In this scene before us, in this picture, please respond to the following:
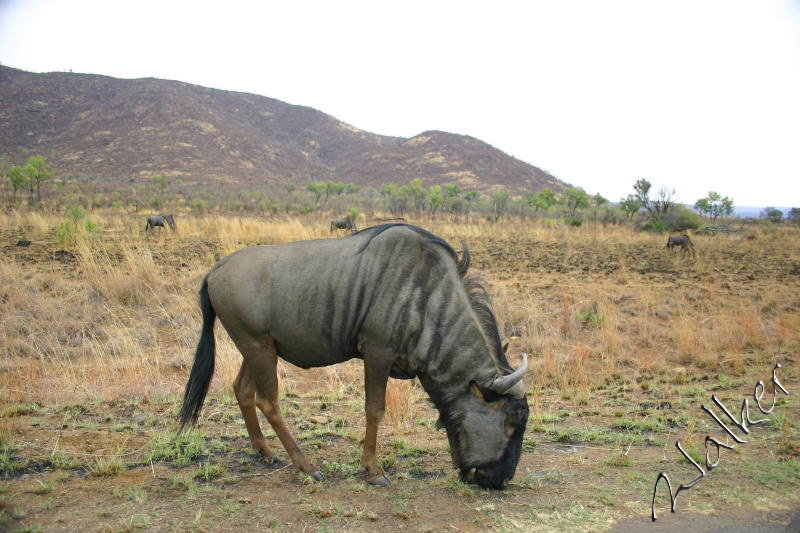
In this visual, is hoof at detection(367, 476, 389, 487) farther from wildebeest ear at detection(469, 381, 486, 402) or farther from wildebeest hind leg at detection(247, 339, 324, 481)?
wildebeest ear at detection(469, 381, 486, 402)

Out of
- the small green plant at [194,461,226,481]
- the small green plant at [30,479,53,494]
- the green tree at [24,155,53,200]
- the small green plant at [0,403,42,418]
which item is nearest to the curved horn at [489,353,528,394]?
the small green plant at [194,461,226,481]

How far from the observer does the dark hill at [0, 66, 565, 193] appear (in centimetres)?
6188


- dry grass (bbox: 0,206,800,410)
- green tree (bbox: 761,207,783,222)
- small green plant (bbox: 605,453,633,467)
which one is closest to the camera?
small green plant (bbox: 605,453,633,467)

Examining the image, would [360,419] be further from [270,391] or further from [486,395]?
[486,395]

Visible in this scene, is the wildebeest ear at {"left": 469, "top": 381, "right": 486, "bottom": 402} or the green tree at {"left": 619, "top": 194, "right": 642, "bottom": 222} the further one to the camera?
the green tree at {"left": 619, "top": 194, "right": 642, "bottom": 222}

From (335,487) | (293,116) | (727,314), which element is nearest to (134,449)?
(335,487)

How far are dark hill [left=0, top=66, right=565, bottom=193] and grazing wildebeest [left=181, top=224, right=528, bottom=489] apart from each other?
182 feet

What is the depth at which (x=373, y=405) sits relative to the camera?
379cm

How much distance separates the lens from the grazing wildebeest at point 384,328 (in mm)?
3664

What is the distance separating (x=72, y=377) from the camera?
595cm

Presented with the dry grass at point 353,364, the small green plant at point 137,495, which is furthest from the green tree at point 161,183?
the small green plant at point 137,495

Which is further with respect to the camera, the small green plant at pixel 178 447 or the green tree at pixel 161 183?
the green tree at pixel 161 183

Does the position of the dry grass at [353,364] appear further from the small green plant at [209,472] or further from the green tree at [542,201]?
the green tree at [542,201]

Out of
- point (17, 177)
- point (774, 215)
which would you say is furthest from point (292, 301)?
point (774, 215)
